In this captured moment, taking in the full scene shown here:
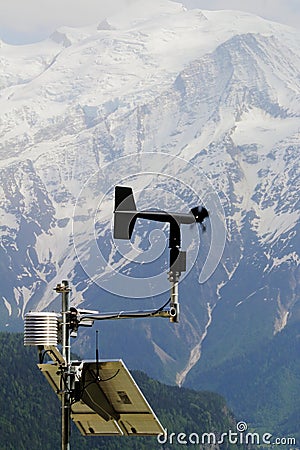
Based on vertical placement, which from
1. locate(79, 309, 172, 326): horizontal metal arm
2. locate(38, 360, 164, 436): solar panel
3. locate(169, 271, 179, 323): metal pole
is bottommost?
locate(38, 360, 164, 436): solar panel

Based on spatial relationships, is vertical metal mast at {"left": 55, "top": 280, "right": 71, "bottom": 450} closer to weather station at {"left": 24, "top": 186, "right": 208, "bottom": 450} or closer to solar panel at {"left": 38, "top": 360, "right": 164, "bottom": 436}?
weather station at {"left": 24, "top": 186, "right": 208, "bottom": 450}

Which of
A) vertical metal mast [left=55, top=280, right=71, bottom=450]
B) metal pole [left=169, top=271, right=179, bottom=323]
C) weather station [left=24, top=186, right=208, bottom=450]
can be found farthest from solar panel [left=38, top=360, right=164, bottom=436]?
metal pole [left=169, top=271, right=179, bottom=323]

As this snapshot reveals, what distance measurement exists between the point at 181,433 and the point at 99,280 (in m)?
129

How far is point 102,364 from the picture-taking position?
11.5 m

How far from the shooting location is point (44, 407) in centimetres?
12575

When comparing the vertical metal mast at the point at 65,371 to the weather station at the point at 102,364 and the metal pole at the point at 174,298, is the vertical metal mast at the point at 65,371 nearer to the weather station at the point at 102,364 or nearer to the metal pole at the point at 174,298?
the weather station at the point at 102,364

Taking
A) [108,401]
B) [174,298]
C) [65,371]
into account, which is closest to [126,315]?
[174,298]

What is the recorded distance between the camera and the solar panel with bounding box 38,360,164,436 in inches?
447

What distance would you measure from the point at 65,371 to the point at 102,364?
1.86 ft

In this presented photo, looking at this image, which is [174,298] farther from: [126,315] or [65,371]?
[65,371]

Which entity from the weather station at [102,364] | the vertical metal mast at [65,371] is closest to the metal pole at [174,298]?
Answer: the weather station at [102,364]

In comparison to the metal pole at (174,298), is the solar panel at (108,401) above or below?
below

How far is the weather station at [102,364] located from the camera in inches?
419

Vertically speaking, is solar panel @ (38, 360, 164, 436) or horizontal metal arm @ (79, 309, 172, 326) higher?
horizontal metal arm @ (79, 309, 172, 326)
